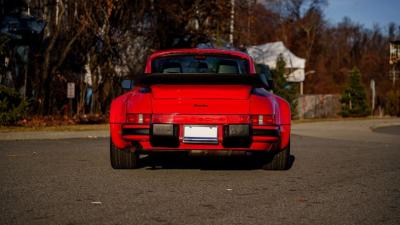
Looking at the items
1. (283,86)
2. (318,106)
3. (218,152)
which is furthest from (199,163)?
(318,106)

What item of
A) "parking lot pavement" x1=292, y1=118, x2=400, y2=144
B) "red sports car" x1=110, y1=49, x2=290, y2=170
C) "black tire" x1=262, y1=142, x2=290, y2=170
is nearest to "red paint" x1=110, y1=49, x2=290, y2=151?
"red sports car" x1=110, y1=49, x2=290, y2=170

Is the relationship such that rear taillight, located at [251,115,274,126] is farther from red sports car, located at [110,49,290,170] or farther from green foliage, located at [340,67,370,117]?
green foliage, located at [340,67,370,117]

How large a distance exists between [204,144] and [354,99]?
→ 37376mm

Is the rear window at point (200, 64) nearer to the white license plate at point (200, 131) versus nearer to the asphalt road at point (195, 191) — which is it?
the asphalt road at point (195, 191)

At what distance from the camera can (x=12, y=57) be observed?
68.3 feet

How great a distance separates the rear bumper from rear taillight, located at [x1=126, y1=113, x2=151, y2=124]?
5cm

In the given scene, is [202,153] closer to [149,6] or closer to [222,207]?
[222,207]

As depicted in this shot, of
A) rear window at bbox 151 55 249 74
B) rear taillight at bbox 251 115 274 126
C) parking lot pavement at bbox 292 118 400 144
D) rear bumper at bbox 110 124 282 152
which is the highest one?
rear window at bbox 151 55 249 74

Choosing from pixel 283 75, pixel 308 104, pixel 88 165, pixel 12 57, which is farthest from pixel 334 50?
pixel 88 165

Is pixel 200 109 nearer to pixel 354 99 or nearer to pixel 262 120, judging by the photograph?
pixel 262 120

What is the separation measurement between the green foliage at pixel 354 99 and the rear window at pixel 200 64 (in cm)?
3485

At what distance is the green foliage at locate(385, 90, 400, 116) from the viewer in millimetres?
45031

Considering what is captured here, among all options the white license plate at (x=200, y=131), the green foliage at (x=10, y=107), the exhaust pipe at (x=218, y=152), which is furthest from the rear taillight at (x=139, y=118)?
the green foliage at (x=10, y=107)

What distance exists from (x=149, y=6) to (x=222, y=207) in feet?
66.2
